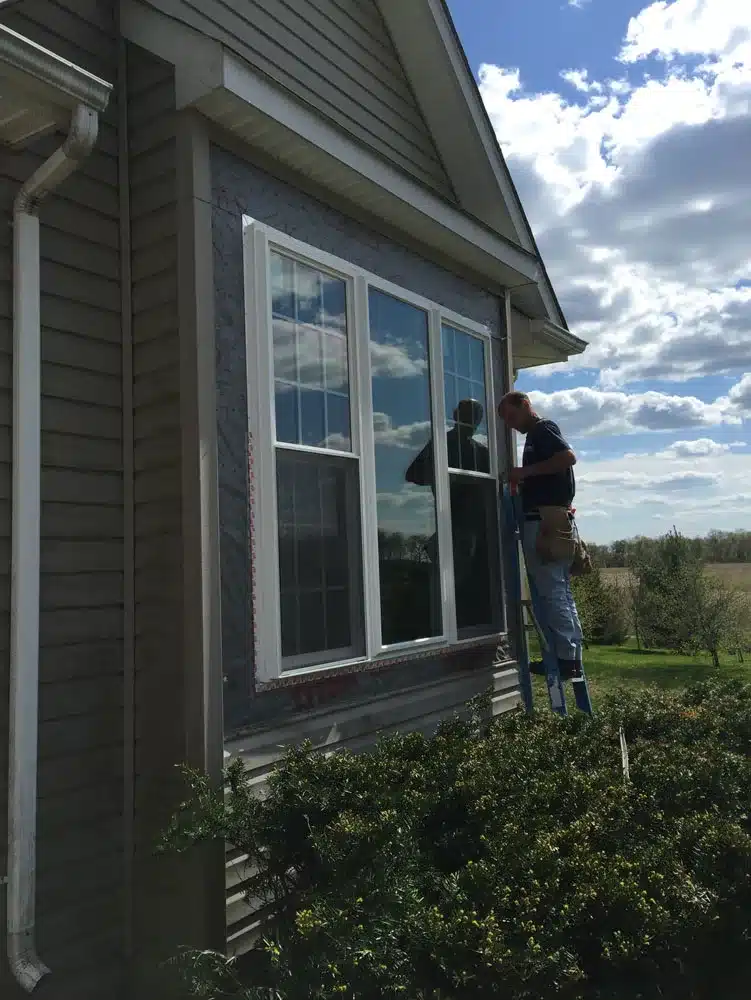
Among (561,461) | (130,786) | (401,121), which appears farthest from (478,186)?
(130,786)

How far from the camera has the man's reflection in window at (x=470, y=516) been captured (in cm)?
542

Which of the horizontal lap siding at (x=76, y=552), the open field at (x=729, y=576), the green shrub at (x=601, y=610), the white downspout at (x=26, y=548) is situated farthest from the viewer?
the green shrub at (x=601, y=610)

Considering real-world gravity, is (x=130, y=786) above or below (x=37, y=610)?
below

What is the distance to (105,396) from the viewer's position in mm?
3646

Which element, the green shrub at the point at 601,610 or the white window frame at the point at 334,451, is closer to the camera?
the white window frame at the point at 334,451

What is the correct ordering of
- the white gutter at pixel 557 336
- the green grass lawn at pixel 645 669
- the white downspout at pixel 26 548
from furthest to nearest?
the green grass lawn at pixel 645 669, the white gutter at pixel 557 336, the white downspout at pixel 26 548

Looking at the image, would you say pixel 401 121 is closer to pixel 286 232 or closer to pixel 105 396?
pixel 286 232

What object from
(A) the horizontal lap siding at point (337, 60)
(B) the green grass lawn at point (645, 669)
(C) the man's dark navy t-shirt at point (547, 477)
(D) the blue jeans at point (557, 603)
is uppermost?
(A) the horizontal lap siding at point (337, 60)

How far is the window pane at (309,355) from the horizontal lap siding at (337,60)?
0.79 metres

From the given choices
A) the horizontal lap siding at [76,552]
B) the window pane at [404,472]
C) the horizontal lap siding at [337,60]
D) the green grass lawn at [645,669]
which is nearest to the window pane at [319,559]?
the window pane at [404,472]

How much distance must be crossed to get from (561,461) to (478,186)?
2248 millimetres

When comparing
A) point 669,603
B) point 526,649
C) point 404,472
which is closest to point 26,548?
point 404,472

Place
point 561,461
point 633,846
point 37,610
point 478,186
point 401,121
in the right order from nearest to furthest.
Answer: point 633,846
point 37,610
point 561,461
point 401,121
point 478,186

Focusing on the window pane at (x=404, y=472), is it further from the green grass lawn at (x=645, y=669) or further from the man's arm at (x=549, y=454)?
the green grass lawn at (x=645, y=669)
